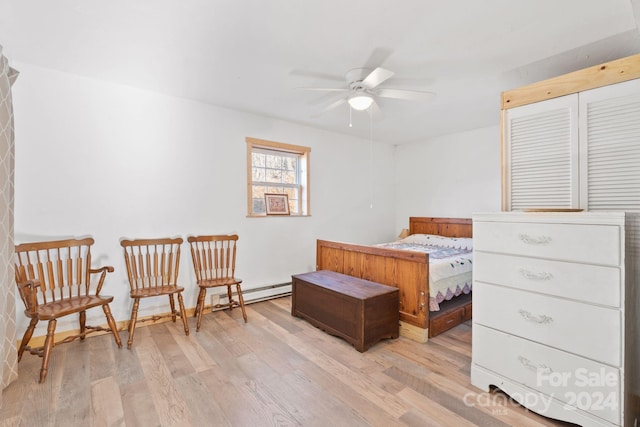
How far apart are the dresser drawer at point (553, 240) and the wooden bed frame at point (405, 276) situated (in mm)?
742

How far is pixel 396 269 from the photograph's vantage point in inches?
109

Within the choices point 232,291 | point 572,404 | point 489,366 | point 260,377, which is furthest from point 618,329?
point 232,291

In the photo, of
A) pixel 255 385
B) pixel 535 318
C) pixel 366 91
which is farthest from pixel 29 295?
pixel 535 318

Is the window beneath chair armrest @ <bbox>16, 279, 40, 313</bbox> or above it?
above

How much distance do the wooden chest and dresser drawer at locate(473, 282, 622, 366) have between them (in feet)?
2.58

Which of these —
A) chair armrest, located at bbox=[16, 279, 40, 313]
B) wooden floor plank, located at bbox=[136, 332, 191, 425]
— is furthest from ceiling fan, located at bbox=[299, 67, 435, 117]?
chair armrest, located at bbox=[16, 279, 40, 313]

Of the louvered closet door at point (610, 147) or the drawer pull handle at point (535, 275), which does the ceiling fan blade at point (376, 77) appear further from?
the drawer pull handle at point (535, 275)

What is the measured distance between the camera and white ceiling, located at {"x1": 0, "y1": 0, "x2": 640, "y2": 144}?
172cm

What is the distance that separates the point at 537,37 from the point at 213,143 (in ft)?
10.1

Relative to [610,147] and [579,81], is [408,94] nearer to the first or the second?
[579,81]

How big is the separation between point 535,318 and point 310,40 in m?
2.26

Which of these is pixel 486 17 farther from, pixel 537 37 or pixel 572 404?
pixel 572 404

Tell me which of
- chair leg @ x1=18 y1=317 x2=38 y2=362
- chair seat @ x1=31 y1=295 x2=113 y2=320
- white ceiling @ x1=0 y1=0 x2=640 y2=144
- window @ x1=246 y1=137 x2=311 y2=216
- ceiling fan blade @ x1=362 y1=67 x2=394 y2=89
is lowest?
chair leg @ x1=18 y1=317 x2=38 y2=362

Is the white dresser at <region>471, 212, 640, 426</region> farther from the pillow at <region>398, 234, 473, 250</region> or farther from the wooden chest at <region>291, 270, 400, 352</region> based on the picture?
the pillow at <region>398, 234, 473, 250</region>
